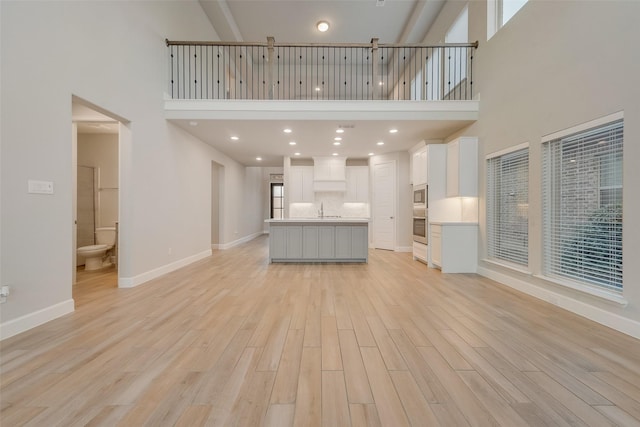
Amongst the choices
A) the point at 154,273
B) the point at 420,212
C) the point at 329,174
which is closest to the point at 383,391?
the point at 154,273

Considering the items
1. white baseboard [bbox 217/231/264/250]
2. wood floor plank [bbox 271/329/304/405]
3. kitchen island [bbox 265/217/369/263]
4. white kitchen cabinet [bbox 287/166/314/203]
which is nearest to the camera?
wood floor plank [bbox 271/329/304/405]

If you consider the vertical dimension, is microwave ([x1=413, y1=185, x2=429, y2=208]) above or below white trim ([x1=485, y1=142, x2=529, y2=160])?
below

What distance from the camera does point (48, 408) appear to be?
4.76 ft

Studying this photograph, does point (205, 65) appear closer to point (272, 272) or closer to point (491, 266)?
point (272, 272)

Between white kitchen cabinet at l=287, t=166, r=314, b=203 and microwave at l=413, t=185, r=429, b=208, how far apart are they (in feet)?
10.8

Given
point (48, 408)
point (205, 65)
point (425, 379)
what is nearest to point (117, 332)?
point (48, 408)

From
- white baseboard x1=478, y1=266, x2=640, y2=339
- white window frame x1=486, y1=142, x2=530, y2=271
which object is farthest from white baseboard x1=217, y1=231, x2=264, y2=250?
white baseboard x1=478, y1=266, x2=640, y2=339

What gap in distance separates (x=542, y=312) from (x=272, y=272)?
370 centimetres

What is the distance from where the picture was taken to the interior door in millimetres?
7539

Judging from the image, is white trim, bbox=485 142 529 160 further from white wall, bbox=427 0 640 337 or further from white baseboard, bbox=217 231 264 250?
white baseboard, bbox=217 231 264 250

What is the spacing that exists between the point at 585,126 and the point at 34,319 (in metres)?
5.59

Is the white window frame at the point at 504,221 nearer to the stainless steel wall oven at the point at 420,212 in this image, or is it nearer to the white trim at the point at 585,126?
the white trim at the point at 585,126

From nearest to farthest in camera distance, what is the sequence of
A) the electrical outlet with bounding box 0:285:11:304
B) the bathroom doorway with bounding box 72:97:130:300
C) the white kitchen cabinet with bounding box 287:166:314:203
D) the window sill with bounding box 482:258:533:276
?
the electrical outlet with bounding box 0:285:11:304 → the window sill with bounding box 482:258:533:276 → the bathroom doorway with bounding box 72:97:130:300 → the white kitchen cabinet with bounding box 287:166:314:203

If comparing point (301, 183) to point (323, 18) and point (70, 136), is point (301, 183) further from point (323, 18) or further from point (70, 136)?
point (70, 136)
